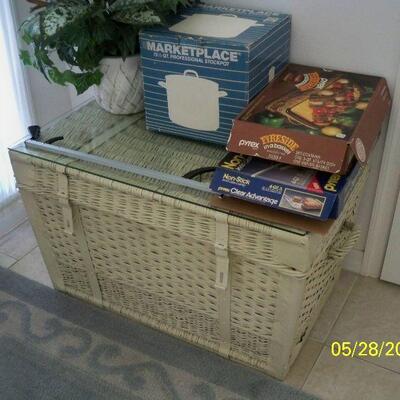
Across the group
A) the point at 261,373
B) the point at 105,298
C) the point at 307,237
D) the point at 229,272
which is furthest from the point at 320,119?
the point at 105,298

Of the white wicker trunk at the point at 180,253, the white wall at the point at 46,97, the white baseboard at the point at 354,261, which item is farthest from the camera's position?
the white wall at the point at 46,97

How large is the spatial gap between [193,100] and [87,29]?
256 mm

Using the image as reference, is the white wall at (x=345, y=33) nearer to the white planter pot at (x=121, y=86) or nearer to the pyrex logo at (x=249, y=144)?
the white planter pot at (x=121, y=86)

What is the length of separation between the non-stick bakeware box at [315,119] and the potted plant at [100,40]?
288 mm

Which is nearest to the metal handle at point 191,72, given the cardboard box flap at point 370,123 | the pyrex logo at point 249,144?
the pyrex logo at point 249,144

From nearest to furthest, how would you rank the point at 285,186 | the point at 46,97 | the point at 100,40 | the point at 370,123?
1. the point at 285,186
2. the point at 370,123
3. the point at 100,40
4. the point at 46,97

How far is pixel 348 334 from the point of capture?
123cm

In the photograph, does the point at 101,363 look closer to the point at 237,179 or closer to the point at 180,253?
the point at 180,253

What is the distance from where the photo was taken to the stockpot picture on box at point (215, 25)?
1.01 m

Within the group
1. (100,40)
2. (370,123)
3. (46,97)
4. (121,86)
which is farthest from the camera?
(46,97)

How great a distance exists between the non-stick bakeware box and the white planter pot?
1.02ft

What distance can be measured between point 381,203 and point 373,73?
0.33m

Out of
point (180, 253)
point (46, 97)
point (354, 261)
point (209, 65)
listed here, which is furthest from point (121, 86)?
point (354, 261)
